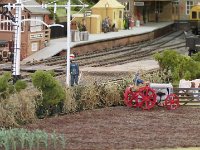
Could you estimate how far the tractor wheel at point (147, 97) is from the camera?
22391 millimetres

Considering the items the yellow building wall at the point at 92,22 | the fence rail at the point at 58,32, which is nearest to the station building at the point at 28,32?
the fence rail at the point at 58,32

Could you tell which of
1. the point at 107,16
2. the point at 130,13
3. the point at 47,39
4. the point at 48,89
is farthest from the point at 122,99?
the point at 130,13

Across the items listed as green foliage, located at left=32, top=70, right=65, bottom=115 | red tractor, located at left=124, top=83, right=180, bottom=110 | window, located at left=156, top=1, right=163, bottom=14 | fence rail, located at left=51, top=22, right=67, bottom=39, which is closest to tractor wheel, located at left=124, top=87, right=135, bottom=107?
red tractor, located at left=124, top=83, right=180, bottom=110

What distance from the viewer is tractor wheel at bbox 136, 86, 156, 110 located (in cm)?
2239

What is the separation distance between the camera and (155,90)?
74.5 feet

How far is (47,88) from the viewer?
20.4m

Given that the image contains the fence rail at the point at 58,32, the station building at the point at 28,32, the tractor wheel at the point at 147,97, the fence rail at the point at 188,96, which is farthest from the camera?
the fence rail at the point at 58,32

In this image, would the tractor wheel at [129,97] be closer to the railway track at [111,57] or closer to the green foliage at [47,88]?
the green foliage at [47,88]

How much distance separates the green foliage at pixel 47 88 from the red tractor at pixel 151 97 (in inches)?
121

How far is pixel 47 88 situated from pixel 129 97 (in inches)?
142

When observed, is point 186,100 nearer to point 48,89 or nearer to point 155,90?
point 155,90

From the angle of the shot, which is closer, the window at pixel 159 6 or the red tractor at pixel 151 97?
the red tractor at pixel 151 97

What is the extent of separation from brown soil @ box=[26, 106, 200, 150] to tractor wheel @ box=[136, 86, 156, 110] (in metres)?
0.25

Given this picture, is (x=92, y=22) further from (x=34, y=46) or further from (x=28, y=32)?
(x=28, y=32)
